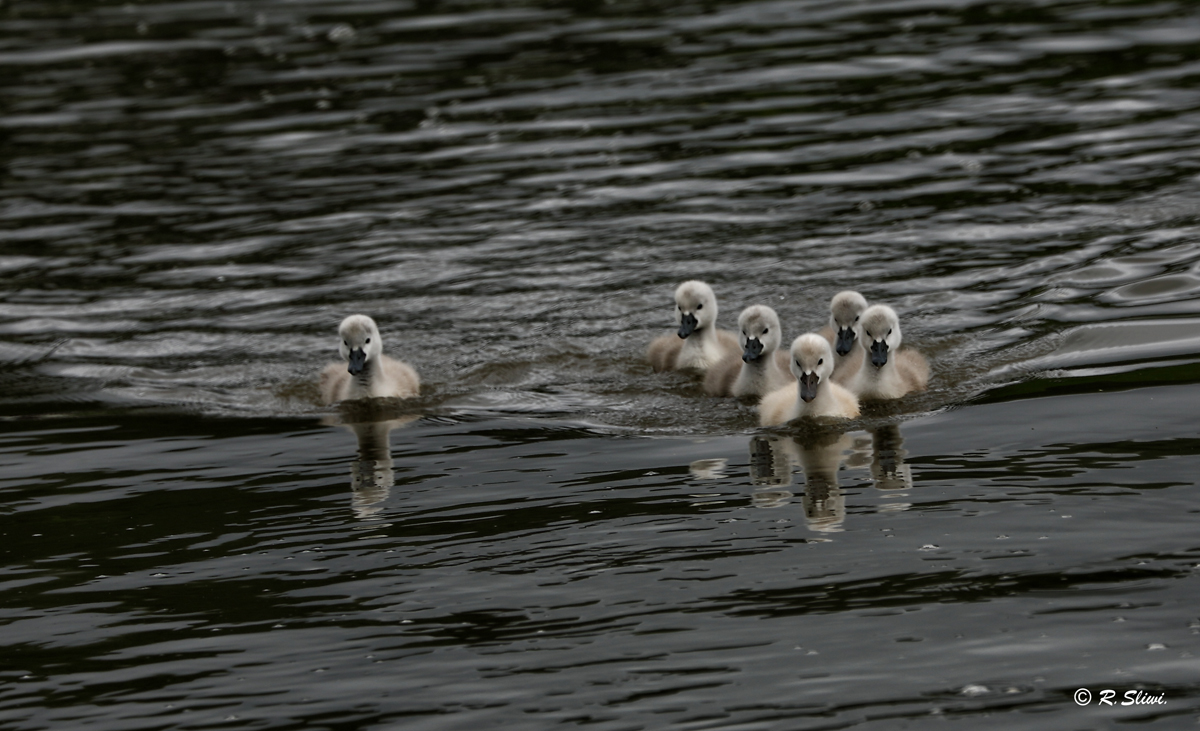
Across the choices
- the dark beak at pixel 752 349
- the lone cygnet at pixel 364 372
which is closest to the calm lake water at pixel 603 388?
the lone cygnet at pixel 364 372

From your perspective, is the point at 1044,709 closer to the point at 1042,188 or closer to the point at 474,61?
the point at 1042,188

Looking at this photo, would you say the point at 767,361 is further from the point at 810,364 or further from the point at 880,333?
the point at 810,364

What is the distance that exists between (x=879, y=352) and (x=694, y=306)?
1499mm

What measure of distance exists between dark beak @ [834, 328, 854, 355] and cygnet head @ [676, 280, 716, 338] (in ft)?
3.19

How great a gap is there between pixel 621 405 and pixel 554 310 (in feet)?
6.23

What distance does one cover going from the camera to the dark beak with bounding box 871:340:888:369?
350 inches

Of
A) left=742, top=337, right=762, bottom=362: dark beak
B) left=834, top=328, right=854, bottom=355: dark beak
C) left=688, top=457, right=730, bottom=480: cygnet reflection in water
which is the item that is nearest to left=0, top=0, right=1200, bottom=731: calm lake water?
left=688, top=457, right=730, bottom=480: cygnet reflection in water

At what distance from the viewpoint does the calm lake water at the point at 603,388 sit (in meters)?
A: 5.86

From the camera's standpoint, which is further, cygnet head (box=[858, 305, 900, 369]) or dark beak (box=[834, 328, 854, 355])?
dark beak (box=[834, 328, 854, 355])

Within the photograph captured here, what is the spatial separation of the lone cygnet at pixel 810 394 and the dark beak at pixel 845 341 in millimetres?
437

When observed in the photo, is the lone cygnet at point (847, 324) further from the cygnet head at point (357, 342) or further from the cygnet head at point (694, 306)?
the cygnet head at point (357, 342)

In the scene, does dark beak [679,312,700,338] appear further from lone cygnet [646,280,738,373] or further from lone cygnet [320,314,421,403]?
lone cygnet [320,314,421,403]

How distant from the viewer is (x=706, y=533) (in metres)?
6.92

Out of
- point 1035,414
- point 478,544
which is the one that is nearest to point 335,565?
point 478,544
